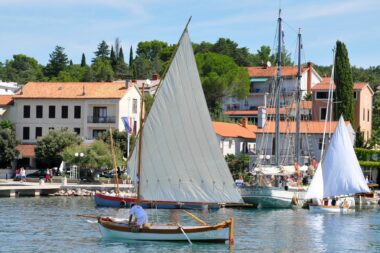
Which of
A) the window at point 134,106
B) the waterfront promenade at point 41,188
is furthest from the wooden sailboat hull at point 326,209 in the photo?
the window at point 134,106

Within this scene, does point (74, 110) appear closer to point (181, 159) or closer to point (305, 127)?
point (305, 127)

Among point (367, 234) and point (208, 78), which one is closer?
point (367, 234)

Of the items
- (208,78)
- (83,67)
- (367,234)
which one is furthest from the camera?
(83,67)

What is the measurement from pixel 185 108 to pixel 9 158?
5669 centimetres

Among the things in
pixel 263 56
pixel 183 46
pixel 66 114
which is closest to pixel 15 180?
pixel 66 114

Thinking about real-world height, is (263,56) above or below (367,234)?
above

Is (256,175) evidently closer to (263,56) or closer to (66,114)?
(66,114)

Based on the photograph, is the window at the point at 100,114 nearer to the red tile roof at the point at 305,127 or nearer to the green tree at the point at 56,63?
the red tile roof at the point at 305,127

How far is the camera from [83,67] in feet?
527

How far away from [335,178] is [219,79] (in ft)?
163

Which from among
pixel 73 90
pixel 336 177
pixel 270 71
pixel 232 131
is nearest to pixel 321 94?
pixel 232 131

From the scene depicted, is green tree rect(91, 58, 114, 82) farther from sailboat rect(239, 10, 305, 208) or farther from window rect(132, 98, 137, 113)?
sailboat rect(239, 10, 305, 208)

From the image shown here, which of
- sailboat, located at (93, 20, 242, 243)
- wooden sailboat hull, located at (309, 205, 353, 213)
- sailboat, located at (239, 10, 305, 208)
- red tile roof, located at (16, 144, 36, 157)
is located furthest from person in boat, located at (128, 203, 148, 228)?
red tile roof, located at (16, 144, 36, 157)

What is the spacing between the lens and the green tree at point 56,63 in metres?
158
